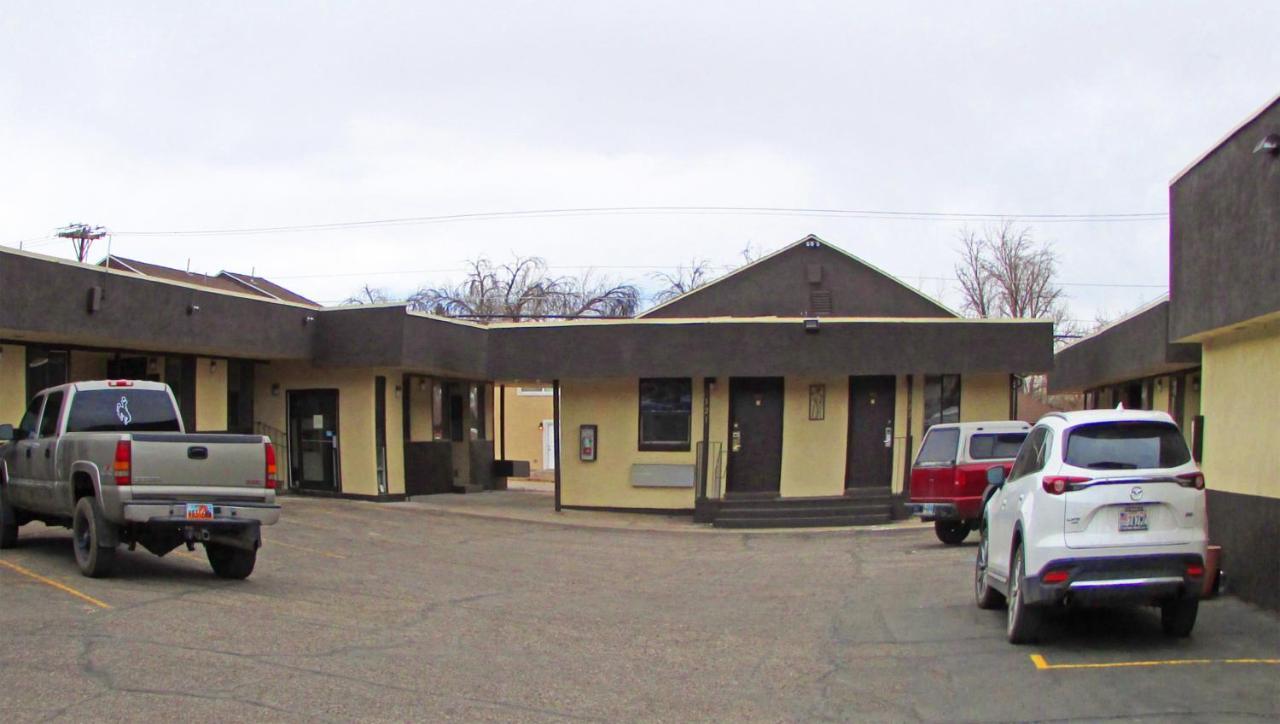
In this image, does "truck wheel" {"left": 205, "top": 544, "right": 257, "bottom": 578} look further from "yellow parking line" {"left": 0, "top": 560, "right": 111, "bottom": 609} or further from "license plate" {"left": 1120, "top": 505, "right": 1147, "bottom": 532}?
"license plate" {"left": 1120, "top": 505, "right": 1147, "bottom": 532}

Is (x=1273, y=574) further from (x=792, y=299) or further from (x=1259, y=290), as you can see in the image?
(x=792, y=299)

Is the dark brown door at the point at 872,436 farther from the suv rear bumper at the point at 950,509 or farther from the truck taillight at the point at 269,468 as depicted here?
the truck taillight at the point at 269,468

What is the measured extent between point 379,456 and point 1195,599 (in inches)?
795

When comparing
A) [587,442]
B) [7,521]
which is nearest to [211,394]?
[587,442]

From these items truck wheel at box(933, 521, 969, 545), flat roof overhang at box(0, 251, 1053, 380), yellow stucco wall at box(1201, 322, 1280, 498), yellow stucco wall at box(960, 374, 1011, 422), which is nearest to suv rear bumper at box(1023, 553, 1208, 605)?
yellow stucco wall at box(1201, 322, 1280, 498)

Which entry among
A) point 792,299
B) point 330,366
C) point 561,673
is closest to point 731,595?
point 561,673

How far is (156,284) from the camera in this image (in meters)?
21.4

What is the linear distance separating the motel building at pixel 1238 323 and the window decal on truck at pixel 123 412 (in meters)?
12.3

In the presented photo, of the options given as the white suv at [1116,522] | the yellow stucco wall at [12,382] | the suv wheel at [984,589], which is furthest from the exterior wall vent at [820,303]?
the white suv at [1116,522]

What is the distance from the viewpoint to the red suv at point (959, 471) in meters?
19.8

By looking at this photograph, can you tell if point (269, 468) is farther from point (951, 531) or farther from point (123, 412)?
point (951, 531)

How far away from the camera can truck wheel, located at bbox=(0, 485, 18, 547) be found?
14.9 m

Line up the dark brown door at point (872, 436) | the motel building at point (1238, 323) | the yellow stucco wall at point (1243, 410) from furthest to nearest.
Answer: the dark brown door at point (872, 436) → the yellow stucco wall at point (1243, 410) → the motel building at point (1238, 323)

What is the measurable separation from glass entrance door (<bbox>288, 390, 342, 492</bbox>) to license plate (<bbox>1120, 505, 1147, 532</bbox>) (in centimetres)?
2078
